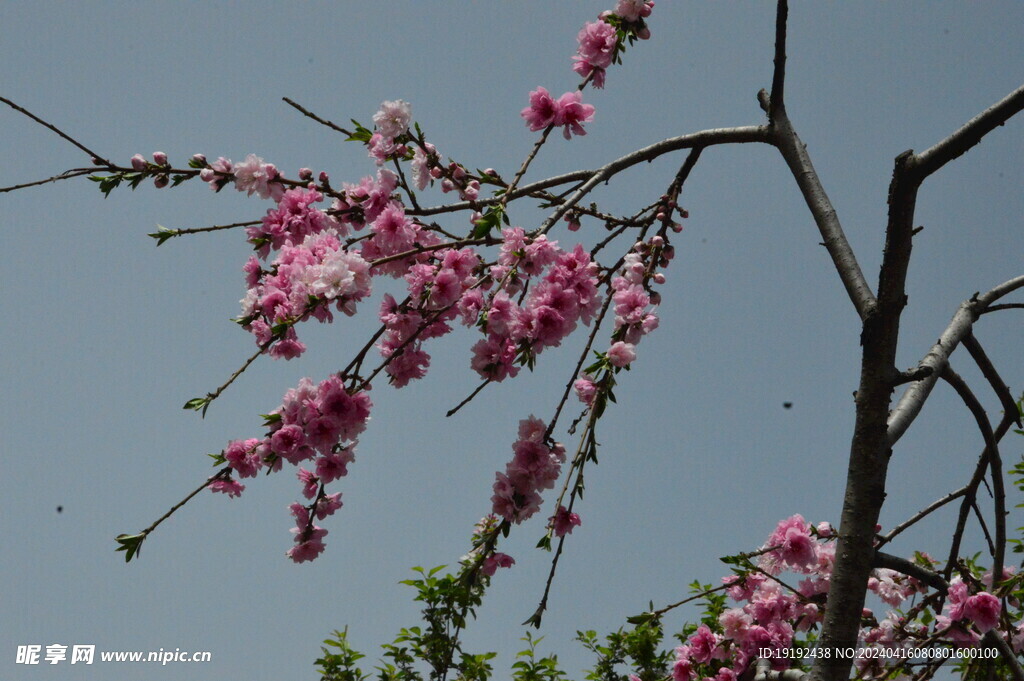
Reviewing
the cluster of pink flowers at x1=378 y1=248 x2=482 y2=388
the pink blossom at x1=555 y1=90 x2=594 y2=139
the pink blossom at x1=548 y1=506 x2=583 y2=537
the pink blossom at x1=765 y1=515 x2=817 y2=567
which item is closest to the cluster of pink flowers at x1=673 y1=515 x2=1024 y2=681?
the pink blossom at x1=765 y1=515 x2=817 y2=567

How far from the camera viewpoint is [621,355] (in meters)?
2.33

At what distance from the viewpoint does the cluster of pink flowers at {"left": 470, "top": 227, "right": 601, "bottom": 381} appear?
2281mm

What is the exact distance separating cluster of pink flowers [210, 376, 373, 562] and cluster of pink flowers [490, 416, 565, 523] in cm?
51

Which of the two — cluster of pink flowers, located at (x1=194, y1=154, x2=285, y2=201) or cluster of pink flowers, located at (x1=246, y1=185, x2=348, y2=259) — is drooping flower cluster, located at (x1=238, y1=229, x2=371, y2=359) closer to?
cluster of pink flowers, located at (x1=246, y1=185, x2=348, y2=259)

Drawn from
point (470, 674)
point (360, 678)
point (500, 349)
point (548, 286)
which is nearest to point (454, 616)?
point (500, 349)

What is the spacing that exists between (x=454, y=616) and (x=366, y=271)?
99cm

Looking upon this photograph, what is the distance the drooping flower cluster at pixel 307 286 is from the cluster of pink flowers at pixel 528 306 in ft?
1.28

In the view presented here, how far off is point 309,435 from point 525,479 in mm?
687

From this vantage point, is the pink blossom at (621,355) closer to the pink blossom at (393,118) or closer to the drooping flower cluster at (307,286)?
the drooping flower cluster at (307,286)

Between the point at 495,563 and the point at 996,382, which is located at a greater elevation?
the point at 996,382

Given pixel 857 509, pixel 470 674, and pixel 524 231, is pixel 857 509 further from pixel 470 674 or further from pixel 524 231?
pixel 470 674

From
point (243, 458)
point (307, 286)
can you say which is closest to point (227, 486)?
point (243, 458)

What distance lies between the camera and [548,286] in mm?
2340

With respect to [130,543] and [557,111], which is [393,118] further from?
[130,543]
